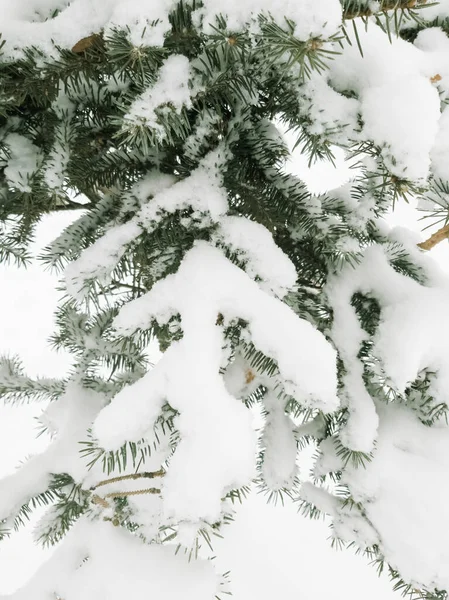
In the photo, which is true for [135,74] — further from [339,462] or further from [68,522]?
[68,522]

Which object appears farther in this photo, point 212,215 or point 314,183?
point 314,183

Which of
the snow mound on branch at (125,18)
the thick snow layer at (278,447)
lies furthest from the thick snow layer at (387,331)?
the snow mound on branch at (125,18)

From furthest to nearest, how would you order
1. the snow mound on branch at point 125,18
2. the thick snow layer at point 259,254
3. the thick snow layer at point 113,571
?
the thick snow layer at point 113,571 → the thick snow layer at point 259,254 → the snow mound on branch at point 125,18

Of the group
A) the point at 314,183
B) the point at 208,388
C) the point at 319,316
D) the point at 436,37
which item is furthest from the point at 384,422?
the point at 314,183

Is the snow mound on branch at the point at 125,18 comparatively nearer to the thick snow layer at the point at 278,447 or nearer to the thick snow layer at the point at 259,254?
the thick snow layer at the point at 259,254

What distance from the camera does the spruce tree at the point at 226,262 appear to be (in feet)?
1.40

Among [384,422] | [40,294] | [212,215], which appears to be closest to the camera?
[212,215]

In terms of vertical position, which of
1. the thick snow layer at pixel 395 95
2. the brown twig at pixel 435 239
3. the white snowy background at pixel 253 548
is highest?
the thick snow layer at pixel 395 95

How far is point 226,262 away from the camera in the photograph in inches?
21.4

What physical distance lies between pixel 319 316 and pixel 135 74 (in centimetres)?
47

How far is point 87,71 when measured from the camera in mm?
496

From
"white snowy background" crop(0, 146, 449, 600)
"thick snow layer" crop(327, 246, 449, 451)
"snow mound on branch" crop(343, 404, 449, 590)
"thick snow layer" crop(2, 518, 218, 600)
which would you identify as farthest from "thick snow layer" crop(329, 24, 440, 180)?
"white snowy background" crop(0, 146, 449, 600)

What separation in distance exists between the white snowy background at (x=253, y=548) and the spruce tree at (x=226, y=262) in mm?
982

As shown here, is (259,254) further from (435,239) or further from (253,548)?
(253,548)
